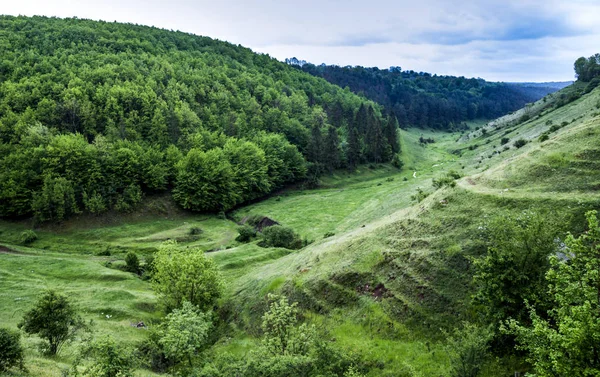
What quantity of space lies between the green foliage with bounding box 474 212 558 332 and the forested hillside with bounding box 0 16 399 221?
112187mm

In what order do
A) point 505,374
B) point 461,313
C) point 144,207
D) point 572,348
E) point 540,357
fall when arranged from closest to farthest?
point 572,348, point 540,357, point 505,374, point 461,313, point 144,207

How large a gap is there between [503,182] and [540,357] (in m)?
33.1

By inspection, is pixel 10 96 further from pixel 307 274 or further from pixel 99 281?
pixel 307 274

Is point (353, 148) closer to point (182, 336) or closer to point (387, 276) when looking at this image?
point (387, 276)

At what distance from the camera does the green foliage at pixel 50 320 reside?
4062 centimetres

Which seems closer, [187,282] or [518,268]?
[518,268]

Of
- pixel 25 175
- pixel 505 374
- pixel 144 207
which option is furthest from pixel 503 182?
pixel 25 175

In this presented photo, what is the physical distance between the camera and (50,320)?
134ft

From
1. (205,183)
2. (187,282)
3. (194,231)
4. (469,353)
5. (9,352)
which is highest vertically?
(205,183)

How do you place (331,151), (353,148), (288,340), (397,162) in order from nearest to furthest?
1. (288,340)
2. (331,151)
3. (353,148)
4. (397,162)

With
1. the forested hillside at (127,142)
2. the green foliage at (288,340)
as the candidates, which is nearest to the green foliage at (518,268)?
the green foliage at (288,340)

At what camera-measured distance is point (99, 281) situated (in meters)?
71.7

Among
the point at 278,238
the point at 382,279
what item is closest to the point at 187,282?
the point at 382,279

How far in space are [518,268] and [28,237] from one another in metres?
117
